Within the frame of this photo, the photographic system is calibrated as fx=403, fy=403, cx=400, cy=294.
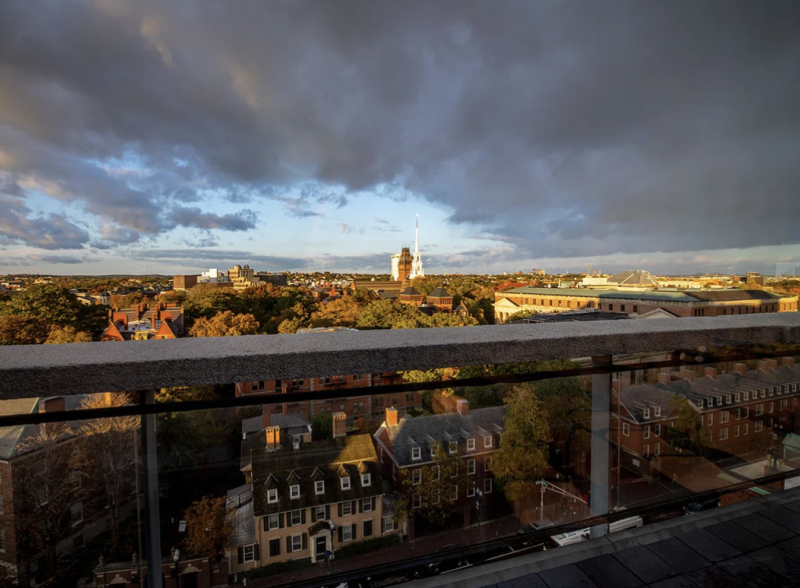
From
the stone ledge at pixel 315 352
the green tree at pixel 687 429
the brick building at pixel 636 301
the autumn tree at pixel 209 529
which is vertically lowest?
the brick building at pixel 636 301

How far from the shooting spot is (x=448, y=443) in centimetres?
149

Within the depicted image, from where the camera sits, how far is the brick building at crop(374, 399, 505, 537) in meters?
1.42

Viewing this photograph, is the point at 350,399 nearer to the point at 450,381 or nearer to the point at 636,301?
the point at 450,381

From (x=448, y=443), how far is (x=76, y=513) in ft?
3.87

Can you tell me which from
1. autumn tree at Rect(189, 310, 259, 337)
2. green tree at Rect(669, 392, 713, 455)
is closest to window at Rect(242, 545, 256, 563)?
green tree at Rect(669, 392, 713, 455)

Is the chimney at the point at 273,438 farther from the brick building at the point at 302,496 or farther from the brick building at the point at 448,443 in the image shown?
the brick building at the point at 448,443

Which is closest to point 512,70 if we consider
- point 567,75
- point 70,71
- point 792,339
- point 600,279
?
point 567,75

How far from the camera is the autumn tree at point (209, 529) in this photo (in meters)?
1.28

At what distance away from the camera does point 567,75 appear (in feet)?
83.6

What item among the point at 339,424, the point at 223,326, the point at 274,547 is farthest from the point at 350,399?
the point at 223,326

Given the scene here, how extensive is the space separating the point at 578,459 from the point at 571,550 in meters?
0.34

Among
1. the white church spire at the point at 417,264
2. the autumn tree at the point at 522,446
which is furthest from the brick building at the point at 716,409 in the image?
the white church spire at the point at 417,264

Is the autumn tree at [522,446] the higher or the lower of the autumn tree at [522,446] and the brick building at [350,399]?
the lower

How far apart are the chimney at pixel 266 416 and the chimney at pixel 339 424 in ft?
0.71
